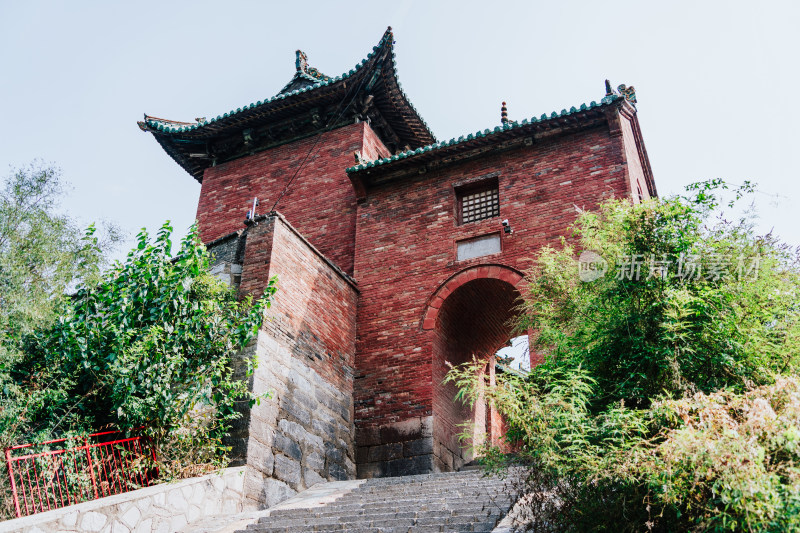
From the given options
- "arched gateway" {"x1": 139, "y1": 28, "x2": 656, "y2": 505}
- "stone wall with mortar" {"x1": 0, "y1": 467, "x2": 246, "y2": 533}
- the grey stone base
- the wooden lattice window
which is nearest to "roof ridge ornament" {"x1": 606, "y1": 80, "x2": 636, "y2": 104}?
"arched gateway" {"x1": 139, "y1": 28, "x2": 656, "y2": 505}

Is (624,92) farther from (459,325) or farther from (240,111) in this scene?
(240,111)

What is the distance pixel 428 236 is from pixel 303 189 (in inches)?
129

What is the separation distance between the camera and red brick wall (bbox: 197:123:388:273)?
12.8 meters

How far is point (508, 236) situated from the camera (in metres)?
10.8

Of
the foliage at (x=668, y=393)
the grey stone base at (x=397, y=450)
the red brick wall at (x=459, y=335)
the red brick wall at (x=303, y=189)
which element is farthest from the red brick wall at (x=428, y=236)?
the foliage at (x=668, y=393)

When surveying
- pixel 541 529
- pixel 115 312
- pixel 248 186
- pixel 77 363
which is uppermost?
pixel 248 186

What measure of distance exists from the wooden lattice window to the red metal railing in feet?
20.9

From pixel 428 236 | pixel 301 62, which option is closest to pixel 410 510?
pixel 428 236

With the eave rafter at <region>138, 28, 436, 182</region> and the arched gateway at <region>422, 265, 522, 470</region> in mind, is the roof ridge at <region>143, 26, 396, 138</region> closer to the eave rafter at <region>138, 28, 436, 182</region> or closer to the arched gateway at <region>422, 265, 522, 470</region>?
the eave rafter at <region>138, 28, 436, 182</region>

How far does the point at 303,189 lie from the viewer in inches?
536

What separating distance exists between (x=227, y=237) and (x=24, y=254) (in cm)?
273

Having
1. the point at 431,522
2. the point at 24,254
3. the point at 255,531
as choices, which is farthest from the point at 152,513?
the point at 24,254

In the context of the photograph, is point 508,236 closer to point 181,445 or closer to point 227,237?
point 227,237
